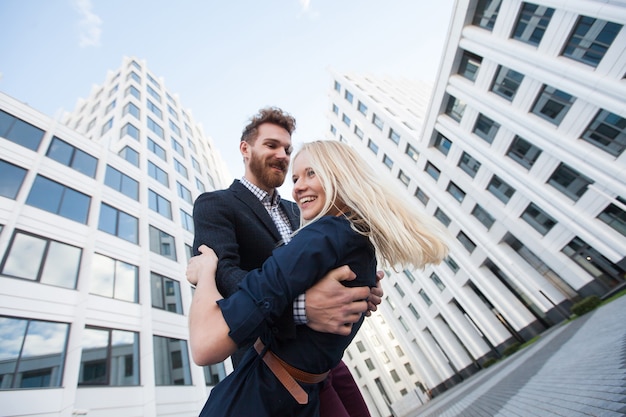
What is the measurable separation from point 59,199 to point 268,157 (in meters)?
15.3

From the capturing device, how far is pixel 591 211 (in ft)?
47.9

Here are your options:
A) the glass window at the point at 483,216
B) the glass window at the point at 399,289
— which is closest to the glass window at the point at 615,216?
the glass window at the point at 483,216

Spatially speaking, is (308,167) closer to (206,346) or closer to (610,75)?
(206,346)

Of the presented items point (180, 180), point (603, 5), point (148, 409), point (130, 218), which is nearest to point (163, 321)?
point (148, 409)

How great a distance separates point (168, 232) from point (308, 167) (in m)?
19.1

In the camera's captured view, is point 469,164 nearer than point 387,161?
Yes

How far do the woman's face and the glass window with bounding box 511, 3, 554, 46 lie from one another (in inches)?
744

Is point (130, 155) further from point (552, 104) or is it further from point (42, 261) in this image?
point (552, 104)

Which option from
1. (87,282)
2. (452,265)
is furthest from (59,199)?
(452,265)

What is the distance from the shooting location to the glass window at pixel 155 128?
24438 millimetres

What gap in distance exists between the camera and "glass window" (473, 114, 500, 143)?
18605mm

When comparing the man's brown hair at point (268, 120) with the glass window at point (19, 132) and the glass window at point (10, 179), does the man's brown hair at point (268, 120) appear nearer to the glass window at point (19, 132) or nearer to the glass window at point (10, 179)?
the glass window at point (10, 179)

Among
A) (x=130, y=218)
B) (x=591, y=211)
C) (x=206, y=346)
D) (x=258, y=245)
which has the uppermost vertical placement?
(x=130, y=218)

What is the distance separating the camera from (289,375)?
4.83ft
